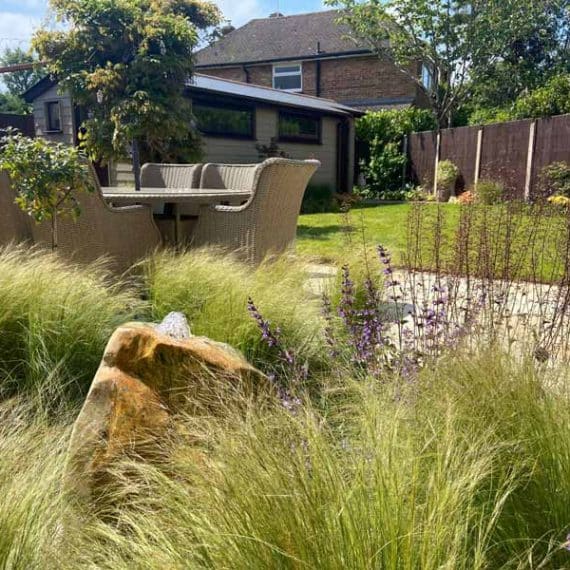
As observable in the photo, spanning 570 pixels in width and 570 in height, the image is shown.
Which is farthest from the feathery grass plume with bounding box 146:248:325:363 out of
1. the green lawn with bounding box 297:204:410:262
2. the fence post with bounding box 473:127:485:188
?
the fence post with bounding box 473:127:485:188

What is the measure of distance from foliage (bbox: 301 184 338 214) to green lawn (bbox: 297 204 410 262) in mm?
1064

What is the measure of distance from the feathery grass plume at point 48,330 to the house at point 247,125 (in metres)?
8.96

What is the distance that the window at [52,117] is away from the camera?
1184 centimetres

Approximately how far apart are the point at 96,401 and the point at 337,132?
15.3 metres

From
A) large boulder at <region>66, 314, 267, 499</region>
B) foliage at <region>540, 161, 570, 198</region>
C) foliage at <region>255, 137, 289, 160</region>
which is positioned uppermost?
foliage at <region>255, 137, 289, 160</region>

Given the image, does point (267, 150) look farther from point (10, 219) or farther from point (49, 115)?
point (10, 219)

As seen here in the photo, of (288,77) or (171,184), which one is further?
(288,77)

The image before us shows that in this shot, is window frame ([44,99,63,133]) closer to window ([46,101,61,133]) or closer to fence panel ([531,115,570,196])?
window ([46,101,61,133])

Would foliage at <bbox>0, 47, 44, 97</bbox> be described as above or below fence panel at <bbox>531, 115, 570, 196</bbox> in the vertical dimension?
above

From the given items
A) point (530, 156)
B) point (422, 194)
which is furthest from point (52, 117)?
point (530, 156)

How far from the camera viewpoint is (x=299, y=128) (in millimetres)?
14805

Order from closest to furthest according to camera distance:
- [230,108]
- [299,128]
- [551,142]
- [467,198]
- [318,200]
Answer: [467,198] → [551,142] → [230,108] → [318,200] → [299,128]

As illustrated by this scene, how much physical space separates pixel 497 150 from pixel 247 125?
235 inches

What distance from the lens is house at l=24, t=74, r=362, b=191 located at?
11.7 metres
